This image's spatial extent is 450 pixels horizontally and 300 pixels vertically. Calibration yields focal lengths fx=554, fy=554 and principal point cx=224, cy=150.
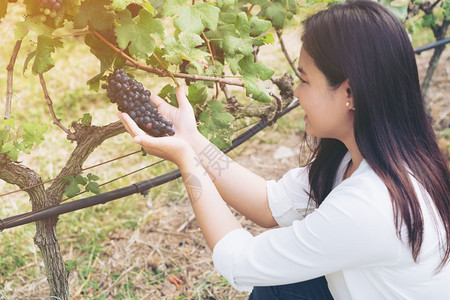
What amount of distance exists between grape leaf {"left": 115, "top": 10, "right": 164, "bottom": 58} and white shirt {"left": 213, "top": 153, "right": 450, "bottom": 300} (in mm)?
566

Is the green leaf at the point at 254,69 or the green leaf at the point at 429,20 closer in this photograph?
the green leaf at the point at 254,69

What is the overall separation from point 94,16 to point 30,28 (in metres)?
0.19

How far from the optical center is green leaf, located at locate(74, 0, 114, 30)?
153cm

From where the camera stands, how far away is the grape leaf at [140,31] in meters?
1.54

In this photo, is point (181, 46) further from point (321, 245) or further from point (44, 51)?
point (321, 245)

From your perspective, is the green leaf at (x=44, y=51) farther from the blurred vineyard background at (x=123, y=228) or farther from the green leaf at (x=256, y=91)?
the green leaf at (x=256, y=91)

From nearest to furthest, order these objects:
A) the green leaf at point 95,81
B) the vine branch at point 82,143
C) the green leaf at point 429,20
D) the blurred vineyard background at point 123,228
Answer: the green leaf at point 95,81 → the vine branch at point 82,143 → the blurred vineyard background at point 123,228 → the green leaf at point 429,20

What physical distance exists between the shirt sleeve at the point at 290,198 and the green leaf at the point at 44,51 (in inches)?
33.5

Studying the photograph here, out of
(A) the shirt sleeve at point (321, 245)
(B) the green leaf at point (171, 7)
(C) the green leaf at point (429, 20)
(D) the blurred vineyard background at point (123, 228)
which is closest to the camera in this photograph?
(A) the shirt sleeve at point (321, 245)

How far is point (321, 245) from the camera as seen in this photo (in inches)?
54.2

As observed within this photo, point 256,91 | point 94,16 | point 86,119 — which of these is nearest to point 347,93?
point 256,91

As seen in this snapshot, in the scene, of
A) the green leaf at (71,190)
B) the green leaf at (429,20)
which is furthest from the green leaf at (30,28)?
the green leaf at (429,20)

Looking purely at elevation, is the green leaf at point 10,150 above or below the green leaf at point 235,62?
above

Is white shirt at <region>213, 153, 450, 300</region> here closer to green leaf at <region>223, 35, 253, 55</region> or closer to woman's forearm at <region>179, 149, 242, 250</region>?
woman's forearm at <region>179, 149, 242, 250</region>
